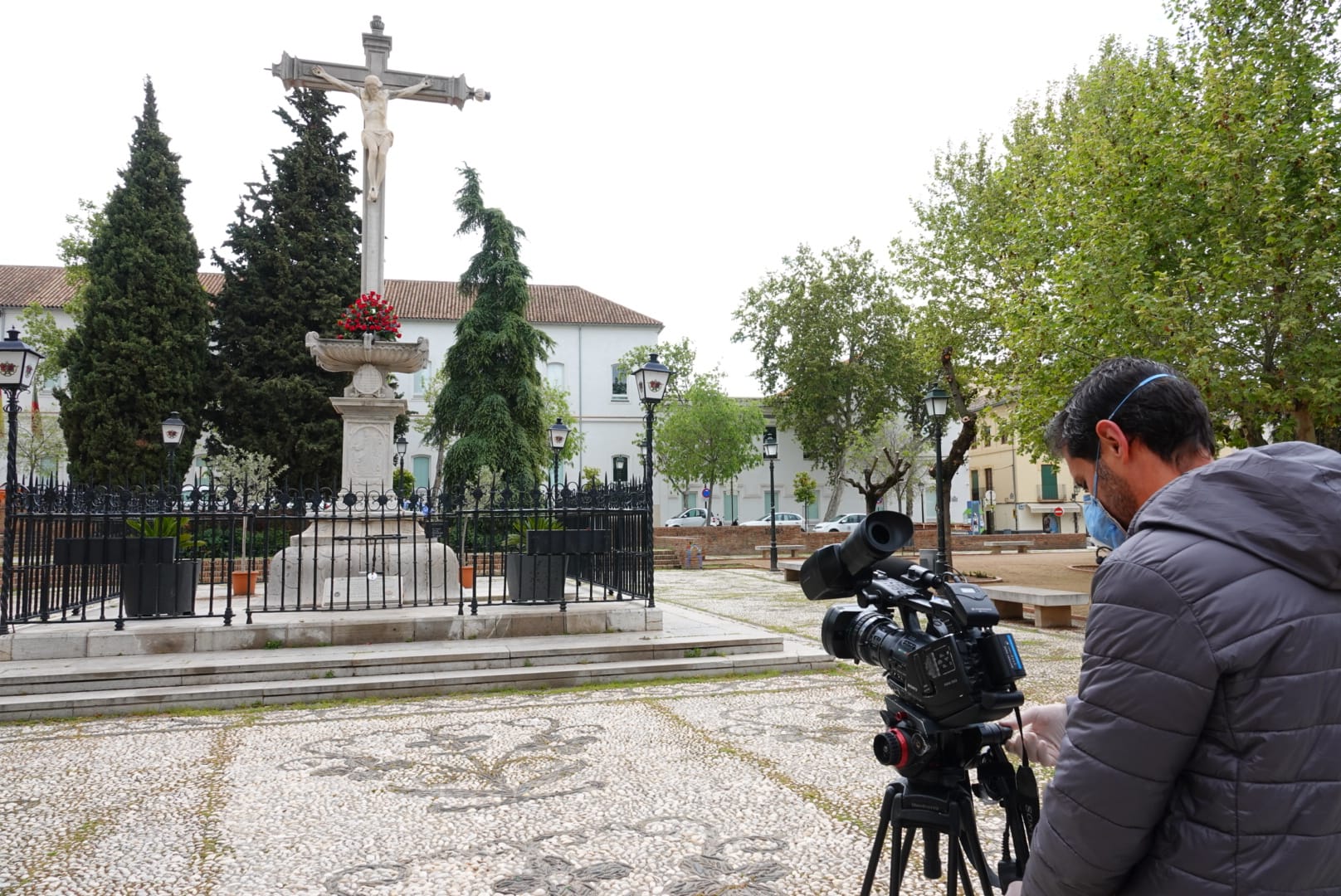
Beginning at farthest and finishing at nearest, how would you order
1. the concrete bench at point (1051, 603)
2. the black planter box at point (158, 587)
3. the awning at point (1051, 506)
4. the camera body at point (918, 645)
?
the awning at point (1051, 506), the concrete bench at point (1051, 603), the black planter box at point (158, 587), the camera body at point (918, 645)

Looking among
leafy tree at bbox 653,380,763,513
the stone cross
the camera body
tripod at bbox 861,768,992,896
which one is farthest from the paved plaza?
leafy tree at bbox 653,380,763,513

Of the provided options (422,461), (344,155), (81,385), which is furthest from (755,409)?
(81,385)

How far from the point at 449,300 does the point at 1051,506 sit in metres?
A: 35.7

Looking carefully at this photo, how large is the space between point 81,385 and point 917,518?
136 feet

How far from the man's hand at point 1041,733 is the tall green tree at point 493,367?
977 inches

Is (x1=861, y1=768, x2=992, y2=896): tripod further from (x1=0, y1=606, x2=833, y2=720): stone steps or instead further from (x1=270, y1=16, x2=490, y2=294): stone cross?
(x1=270, y1=16, x2=490, y2=294): stone cross

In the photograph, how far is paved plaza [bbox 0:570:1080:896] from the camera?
11.2ft

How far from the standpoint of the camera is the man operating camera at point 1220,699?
3.93 ft

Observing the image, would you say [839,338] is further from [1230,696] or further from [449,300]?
[1230,696]

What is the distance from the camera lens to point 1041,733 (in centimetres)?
181

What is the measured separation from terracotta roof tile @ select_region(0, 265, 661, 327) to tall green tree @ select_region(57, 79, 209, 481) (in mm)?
14041

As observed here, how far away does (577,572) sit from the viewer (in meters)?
9.23

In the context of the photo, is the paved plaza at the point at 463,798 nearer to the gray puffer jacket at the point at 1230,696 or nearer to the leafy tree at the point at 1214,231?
the gray puffer jacket at the point at 1230,696

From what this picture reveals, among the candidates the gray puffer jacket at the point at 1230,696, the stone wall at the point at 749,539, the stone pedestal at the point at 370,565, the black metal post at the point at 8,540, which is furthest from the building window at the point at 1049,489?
the gray puffer jacket at the point at 1230,696
